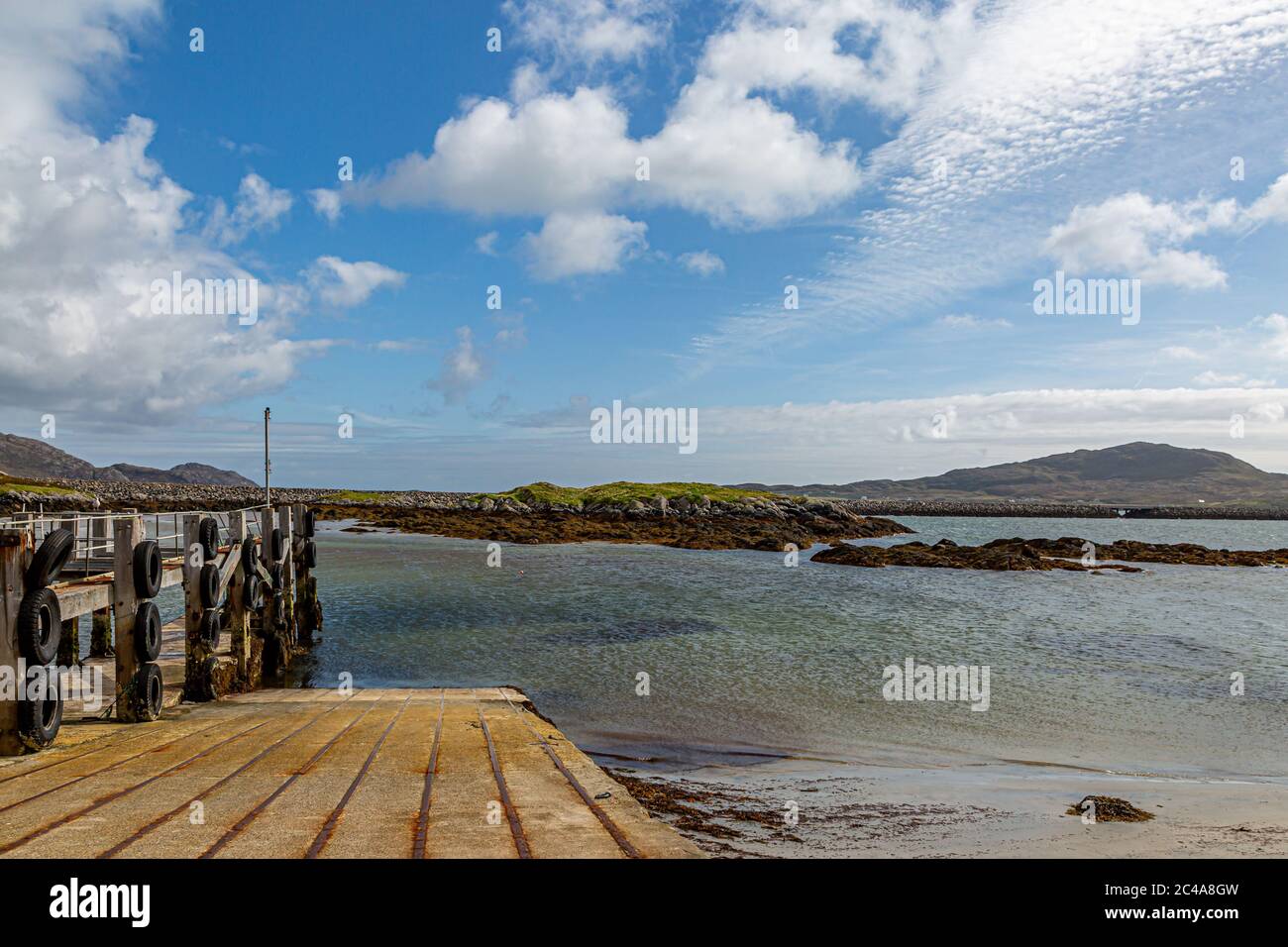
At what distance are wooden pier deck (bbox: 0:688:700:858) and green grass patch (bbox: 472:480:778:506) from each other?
84.7 meters

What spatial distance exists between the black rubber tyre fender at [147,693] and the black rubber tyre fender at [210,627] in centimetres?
272

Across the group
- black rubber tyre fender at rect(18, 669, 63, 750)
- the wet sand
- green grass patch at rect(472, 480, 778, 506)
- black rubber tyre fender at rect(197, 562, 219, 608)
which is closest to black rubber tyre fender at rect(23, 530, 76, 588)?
black rubber tyre fender at rect(18, 669, 63, 750)

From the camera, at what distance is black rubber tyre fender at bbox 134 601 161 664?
11.4 metres

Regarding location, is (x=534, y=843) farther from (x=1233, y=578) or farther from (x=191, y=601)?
(x=1233, y=578)

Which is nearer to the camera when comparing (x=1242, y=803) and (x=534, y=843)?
(x=534, y=843)

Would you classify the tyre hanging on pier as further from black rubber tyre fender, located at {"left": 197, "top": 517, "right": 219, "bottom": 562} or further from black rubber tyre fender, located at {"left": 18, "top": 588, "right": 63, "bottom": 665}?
black rubber tyre fender, located at {"left": 18, "top": 588, "right": 63, "bottom": 665}

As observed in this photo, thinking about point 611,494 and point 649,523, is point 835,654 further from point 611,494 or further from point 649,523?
point 611,494

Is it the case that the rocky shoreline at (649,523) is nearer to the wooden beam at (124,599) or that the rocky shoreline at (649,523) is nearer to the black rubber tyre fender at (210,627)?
the black rubber tyre fender at (210,627)

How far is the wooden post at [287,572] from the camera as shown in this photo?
2270 centimetres

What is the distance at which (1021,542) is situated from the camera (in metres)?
55.2

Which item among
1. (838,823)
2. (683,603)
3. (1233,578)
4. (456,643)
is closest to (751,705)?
(838,823)

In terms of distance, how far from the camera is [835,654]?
72.8 ft

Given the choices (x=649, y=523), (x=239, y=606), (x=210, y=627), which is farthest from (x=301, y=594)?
(x=649, y=523)
